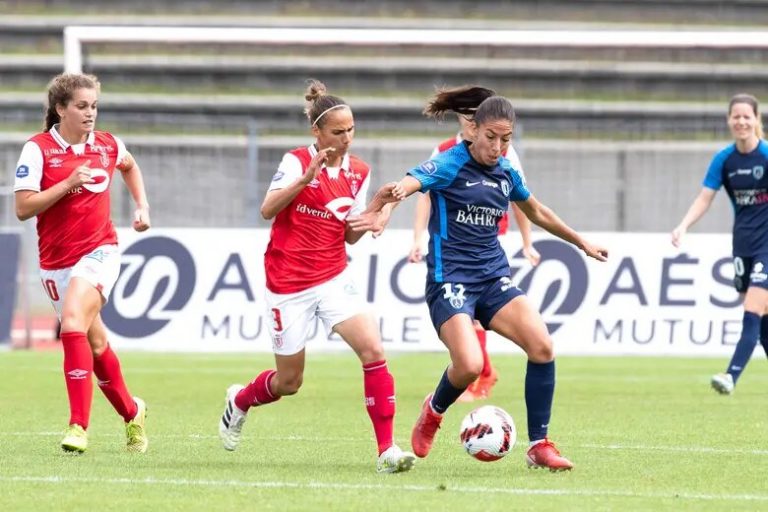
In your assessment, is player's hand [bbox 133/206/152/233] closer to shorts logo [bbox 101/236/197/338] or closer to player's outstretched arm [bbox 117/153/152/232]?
player's outstretched arm [bbox 117/153/152/232]

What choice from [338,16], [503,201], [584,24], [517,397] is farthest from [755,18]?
[503,201]

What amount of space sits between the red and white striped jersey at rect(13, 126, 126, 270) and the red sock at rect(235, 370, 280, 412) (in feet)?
Answer: 3.47

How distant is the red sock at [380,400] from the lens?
6.99 metres

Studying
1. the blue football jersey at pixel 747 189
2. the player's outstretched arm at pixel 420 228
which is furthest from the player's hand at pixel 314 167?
the blue football jersey at pixel 747 189

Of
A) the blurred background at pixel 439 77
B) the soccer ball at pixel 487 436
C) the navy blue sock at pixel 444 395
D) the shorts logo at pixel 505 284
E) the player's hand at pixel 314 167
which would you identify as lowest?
the soccer ball at pixel 487 436

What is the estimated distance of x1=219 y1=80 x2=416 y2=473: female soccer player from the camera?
7.21 meters

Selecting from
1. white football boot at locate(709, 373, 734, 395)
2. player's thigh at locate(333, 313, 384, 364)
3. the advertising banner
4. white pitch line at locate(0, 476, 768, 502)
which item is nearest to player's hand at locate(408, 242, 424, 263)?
white football boot at locate(709, 373, 734, 395)

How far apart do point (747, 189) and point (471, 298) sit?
503cm

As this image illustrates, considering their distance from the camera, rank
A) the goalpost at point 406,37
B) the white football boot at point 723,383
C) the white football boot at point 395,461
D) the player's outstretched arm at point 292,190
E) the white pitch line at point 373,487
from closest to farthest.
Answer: the white pitch line at point 373,487, the white football boot at point 395,461, the player's outstretched arm at point 292,190, the white football boot at point 723,383, the goalpost at point 406,37

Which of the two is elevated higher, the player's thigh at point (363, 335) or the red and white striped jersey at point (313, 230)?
the red and white striped jersey at point (313, 230)

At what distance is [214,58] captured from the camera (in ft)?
75.6

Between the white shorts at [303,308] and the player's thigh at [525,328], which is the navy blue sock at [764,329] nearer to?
the player's thigh at [525,328]

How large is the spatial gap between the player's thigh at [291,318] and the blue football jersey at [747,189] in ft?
16.8

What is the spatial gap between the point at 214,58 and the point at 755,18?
8.62 m
